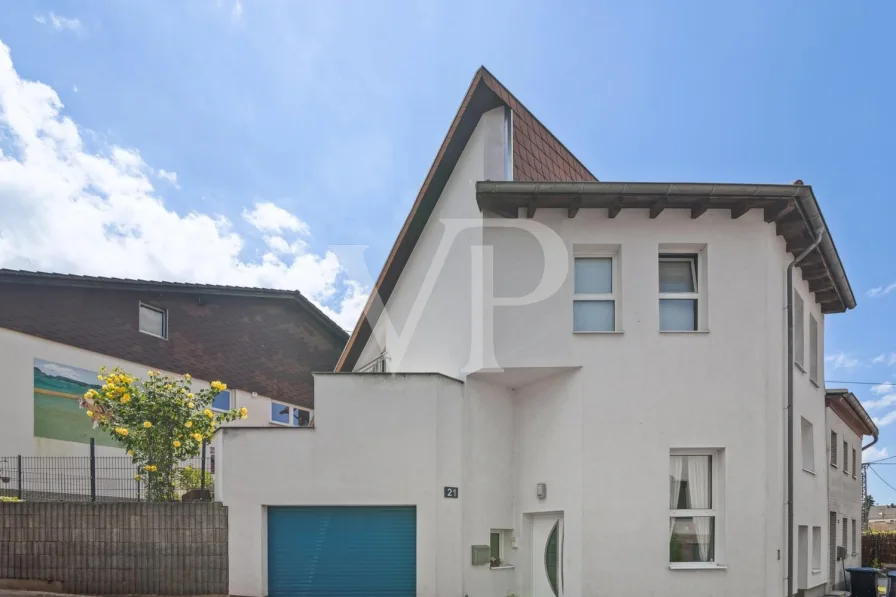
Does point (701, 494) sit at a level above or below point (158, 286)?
below

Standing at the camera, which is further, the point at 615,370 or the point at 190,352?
the point at 190,352

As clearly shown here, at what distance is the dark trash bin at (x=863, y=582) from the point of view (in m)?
14.3

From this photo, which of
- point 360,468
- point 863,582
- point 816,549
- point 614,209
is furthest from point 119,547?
point 863,582

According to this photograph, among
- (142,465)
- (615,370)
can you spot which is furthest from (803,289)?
(142,465)

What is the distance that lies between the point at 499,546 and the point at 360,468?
2.70 m

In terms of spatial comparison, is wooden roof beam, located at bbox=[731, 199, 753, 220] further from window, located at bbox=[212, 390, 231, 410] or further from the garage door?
window, located at bbox=[212, 390, 231, 410]

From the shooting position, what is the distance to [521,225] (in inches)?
401

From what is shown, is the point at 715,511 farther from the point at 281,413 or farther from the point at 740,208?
the point at 281,413

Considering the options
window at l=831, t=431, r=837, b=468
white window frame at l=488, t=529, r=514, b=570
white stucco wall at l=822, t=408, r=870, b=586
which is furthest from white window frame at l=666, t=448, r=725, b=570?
window at l=831, t=431, r=837, b=468

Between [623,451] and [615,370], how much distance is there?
117 cm

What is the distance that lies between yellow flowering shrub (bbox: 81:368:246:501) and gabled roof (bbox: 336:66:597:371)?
4.59 meters

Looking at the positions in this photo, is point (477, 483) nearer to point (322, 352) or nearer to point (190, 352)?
point (190, 352)

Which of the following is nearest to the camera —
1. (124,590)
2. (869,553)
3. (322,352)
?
(124,590)

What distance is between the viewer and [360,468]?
980cm
